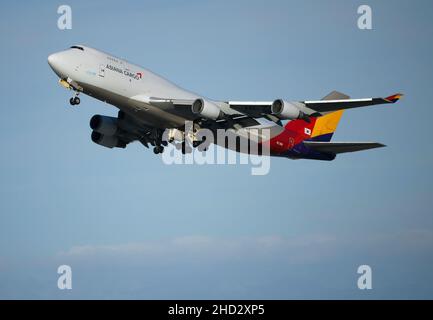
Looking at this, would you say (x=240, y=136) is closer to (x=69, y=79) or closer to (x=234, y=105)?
(x=234, y=105)

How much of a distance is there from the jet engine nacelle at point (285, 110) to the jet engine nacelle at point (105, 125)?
11.8 metres

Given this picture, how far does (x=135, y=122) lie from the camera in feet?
186

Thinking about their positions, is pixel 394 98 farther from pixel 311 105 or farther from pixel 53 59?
pixel 53 59

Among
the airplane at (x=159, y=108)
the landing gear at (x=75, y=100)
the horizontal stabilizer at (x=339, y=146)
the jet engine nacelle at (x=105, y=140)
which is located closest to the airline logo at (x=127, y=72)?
the airplane at (x=159, y=108)

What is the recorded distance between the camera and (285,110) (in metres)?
51.3

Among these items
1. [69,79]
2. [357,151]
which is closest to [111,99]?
[69,79]

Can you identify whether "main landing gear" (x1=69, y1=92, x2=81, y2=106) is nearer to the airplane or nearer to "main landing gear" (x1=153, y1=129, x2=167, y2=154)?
the airplane

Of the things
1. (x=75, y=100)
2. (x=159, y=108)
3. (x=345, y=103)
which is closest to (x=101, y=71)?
(x=75, y=100)

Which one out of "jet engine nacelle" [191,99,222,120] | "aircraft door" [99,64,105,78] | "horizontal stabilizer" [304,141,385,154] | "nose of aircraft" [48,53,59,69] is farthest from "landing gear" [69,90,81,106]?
"horizontal stabilizer" [304,141,385,154]

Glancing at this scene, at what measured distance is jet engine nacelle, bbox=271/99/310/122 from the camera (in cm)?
5141

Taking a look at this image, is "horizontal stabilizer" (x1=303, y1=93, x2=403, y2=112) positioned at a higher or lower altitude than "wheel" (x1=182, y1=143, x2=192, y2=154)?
higher

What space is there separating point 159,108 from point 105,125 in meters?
6.46

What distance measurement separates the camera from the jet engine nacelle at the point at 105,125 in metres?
58.0

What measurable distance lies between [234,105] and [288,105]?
369 cm
